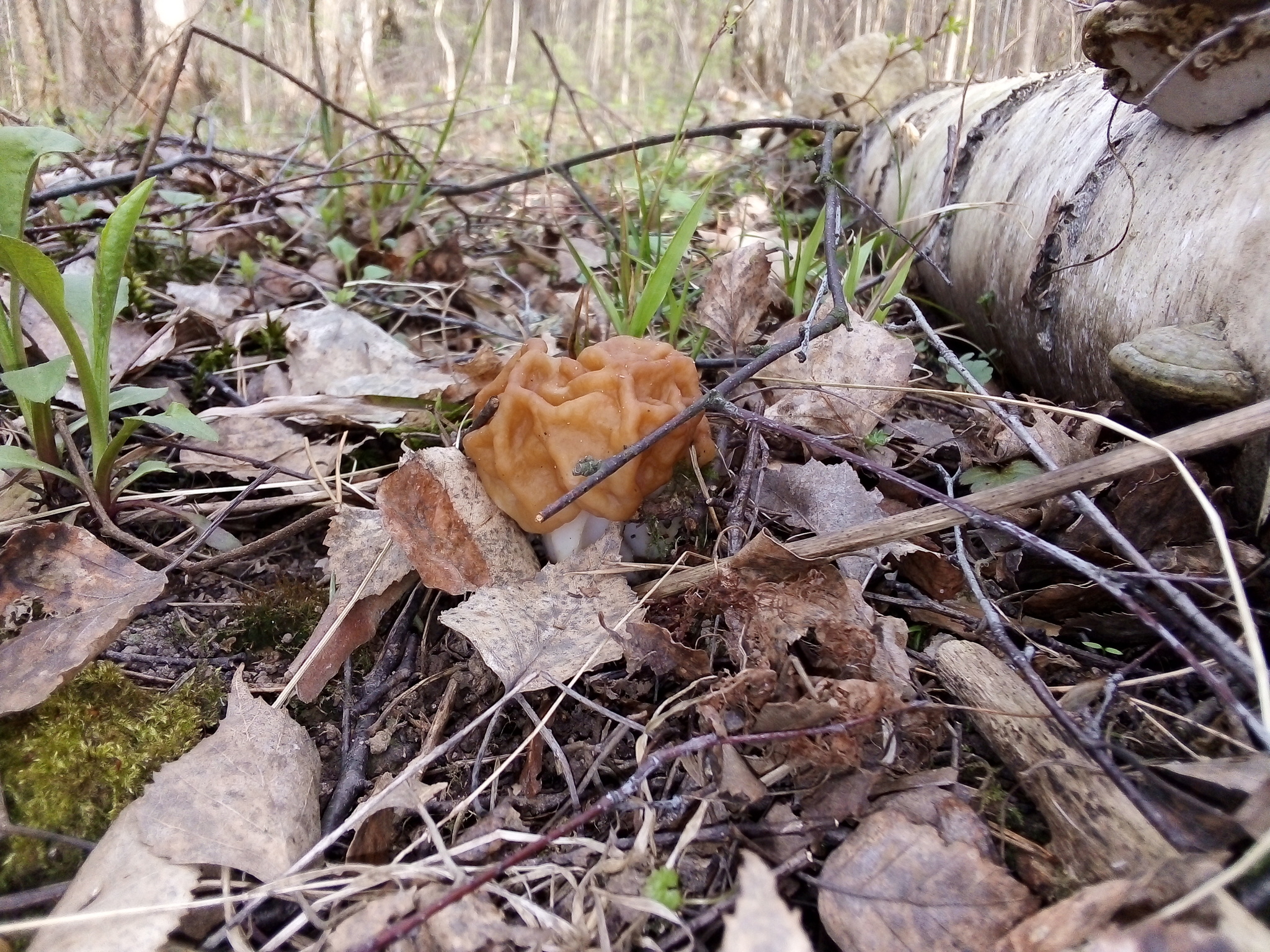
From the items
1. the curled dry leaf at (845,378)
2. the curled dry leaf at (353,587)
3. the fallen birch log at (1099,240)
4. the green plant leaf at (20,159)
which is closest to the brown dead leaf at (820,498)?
the curled dry leaf at (845,378)

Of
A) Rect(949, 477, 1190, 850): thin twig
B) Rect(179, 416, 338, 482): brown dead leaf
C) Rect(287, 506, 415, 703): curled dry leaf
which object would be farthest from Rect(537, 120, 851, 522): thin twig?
Rect(179, 416, 338, 482): brown dead leaf

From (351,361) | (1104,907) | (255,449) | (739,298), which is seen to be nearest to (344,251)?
(351,361)

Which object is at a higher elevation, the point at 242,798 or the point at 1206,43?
the point at 1206,43

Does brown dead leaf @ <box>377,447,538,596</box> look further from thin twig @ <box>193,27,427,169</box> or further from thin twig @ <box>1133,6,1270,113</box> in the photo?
thin twig @ <box>193,27,427,169</box>

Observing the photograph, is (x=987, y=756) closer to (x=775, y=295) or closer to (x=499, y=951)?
(x=499, y=951)

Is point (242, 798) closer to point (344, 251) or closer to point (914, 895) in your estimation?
point (914, 895)

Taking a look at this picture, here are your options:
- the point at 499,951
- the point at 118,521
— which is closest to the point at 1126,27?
the point at 499,951
